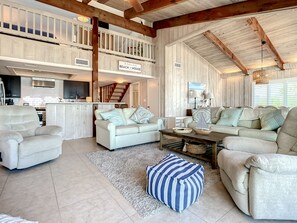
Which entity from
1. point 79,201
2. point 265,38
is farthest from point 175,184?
point 265,38

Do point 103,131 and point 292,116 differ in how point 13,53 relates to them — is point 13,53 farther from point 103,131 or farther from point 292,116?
point 292,116

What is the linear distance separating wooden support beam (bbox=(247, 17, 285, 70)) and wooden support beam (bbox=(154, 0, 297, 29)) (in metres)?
1.10

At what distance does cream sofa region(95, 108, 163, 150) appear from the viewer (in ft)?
12.0

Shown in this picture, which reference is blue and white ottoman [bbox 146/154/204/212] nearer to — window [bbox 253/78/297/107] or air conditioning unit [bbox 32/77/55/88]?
window [bbox 253/78/297/107]

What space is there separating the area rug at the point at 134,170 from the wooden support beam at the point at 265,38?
15.4 ft

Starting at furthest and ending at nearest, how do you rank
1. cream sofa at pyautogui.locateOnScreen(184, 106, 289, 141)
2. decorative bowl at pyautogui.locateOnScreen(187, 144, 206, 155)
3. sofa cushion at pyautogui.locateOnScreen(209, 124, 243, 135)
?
1. sofa cushion at pyautogui.locateOnScreen(209, 124, 243, 135)
2. cream sofa at pyautogui.locateOnScreen(184, 106, 289, 141)
3. decorative bowl at pyautogui.locateOnScreen(187, 144, 206, 155)

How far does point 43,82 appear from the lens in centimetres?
696

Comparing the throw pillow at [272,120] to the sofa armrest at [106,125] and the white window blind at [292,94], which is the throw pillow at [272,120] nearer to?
the sofa armrest at [106,125]

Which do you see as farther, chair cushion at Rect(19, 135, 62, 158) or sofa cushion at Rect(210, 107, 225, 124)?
sofa cushion at Rect(210, 107, 225, 124)

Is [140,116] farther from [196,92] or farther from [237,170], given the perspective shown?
[196,92]

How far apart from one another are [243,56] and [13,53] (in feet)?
25.7

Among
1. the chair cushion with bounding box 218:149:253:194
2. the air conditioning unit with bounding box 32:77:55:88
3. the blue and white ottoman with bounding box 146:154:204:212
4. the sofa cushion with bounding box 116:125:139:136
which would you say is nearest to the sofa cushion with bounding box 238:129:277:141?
the chair cushion with bounding box 218:149:253:194

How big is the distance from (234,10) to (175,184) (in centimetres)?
468

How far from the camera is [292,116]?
212 cm
